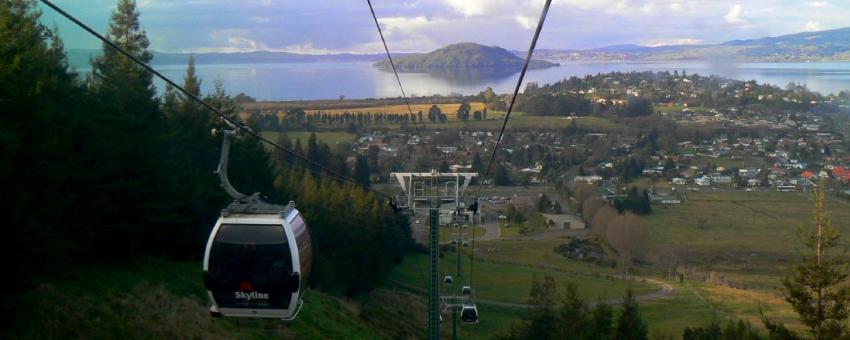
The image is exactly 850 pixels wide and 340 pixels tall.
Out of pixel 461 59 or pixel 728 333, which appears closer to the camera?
pixel 728 333

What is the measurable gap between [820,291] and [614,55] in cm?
6481

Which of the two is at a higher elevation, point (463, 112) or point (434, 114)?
point (463, 112)

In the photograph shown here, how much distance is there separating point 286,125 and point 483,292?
23624 millimetres

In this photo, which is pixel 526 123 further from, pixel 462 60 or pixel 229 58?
pixel 229 58

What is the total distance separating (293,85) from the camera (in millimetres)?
65375

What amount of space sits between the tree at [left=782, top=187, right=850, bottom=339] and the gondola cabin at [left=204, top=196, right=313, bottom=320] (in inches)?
513

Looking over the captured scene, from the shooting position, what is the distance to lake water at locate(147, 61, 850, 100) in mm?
56969

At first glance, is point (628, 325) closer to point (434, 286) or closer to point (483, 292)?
point (434, 286)

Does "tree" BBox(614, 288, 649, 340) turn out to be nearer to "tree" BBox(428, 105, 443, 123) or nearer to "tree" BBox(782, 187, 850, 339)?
"tree" BBox(782, 187, 850, 339)

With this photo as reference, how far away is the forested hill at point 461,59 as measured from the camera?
64.2 meters

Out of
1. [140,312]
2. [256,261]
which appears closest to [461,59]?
[140,312]

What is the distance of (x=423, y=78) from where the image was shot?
232 ft

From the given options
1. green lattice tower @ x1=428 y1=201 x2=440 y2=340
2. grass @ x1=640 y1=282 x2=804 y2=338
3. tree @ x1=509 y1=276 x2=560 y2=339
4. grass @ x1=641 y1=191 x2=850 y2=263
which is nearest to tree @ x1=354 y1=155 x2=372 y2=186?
grass @ x1=641 y1=191 x2=850 y2=263

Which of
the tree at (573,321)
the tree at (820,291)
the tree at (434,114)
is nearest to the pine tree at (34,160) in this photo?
the tree at (573,321)
